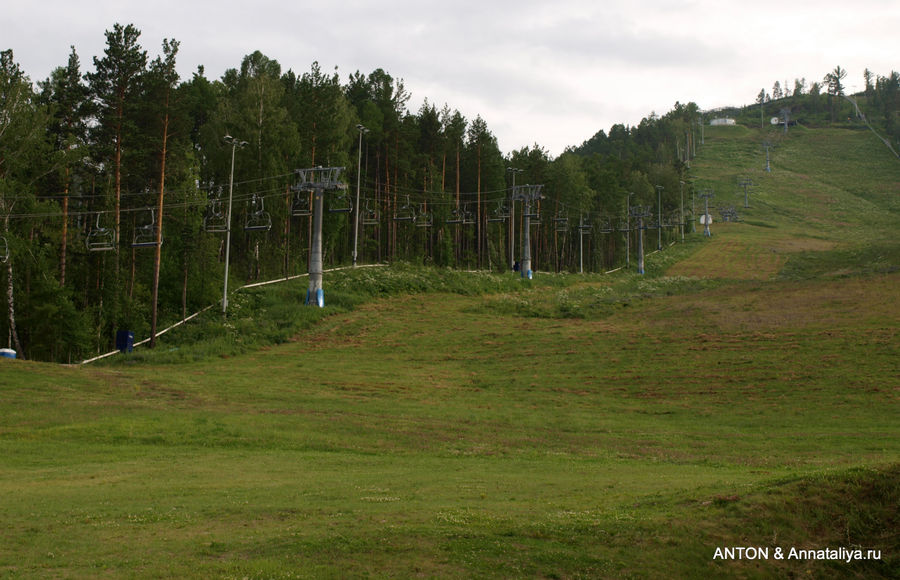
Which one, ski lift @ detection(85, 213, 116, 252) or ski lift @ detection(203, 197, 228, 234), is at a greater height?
ski lift @ detection(203, 197, 228, 234)

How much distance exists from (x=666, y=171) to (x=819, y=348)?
122513mm

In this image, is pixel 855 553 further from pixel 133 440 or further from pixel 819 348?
pixel 819 348

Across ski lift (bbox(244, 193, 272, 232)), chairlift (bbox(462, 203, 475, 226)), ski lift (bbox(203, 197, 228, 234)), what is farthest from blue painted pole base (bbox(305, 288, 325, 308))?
chairlift (bbox(462, 203, 475, 226))

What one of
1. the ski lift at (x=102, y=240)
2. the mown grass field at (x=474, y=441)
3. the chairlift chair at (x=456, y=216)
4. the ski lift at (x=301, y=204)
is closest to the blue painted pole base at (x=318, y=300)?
the mown grass field at (x=474, y=441)

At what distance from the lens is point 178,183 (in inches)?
2231

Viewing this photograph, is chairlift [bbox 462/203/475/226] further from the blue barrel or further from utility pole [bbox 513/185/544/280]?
the blue barrel

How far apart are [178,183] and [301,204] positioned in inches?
375

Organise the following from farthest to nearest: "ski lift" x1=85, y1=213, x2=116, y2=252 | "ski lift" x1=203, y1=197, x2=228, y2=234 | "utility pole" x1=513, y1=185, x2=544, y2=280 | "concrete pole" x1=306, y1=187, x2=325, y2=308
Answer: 1. "utility pole" x1=513, y1=185, x2=544, y2=280
2. "concrete pole" x1=306, y1=187, x2=325, y2=308
3. "ski lift" x1=203, y1=197, x2=228, y2=234
4. "ski lift" x1=85, y1=213, x2=116, y2=252

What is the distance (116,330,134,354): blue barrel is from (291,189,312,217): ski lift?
1485 centimetres

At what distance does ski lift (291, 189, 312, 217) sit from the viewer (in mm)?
54372

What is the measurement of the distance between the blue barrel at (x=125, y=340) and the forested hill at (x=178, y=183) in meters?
1.60

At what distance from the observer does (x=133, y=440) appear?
24.0 metres

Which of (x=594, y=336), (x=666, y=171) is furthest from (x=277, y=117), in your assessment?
(x=666, y=171)

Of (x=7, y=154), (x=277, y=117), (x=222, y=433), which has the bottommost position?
(x=222, y=433)
